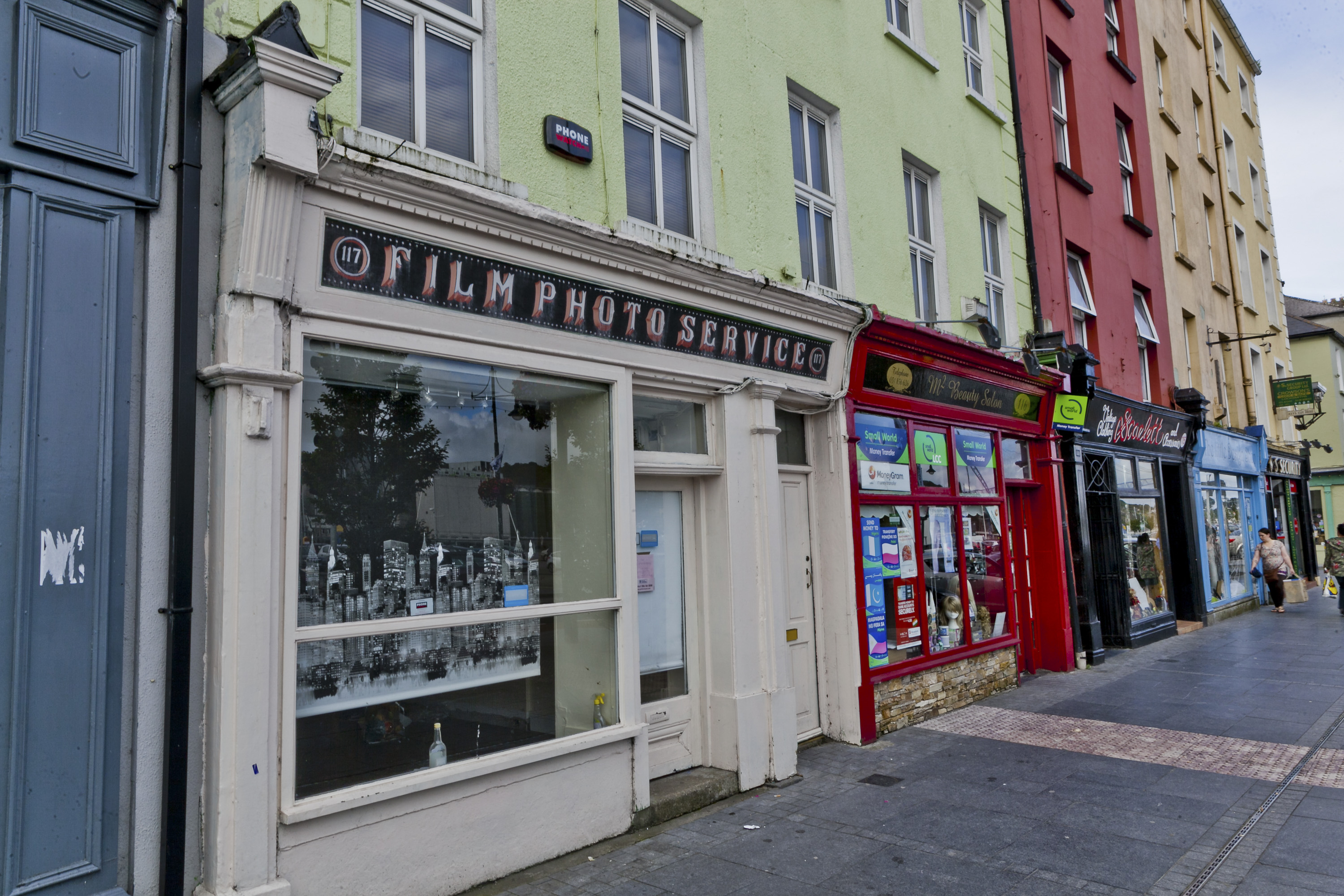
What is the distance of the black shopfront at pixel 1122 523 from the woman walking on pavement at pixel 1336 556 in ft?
11.9

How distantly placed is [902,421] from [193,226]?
665 centimetres

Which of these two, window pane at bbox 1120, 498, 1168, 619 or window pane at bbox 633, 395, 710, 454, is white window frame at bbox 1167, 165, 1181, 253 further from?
window pane at bbox 633, 395, 710, 454

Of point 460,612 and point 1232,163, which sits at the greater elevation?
point 1232,163

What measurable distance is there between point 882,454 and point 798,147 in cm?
299

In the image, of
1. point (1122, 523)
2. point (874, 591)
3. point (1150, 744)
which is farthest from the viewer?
point (1122, 523)

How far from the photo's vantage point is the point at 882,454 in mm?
8508

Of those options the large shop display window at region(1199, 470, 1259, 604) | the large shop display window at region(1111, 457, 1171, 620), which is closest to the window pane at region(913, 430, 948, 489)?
the large shop display window at region(1111, 457, 1171, 620)

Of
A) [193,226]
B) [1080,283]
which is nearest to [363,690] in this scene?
[193,226]

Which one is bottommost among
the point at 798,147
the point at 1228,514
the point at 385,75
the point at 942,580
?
the point at 942,580

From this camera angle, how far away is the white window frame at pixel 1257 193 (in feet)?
73.7

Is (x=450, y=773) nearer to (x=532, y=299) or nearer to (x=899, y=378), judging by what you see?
(x=532, y=299)

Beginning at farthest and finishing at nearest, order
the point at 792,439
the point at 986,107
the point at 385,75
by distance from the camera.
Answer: the point at 986,107, the point at 792,439, the point at 385,75

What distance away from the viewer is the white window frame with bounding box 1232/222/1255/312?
20.5 metres

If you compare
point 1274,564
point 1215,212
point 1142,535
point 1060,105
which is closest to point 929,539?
point 1142,535
